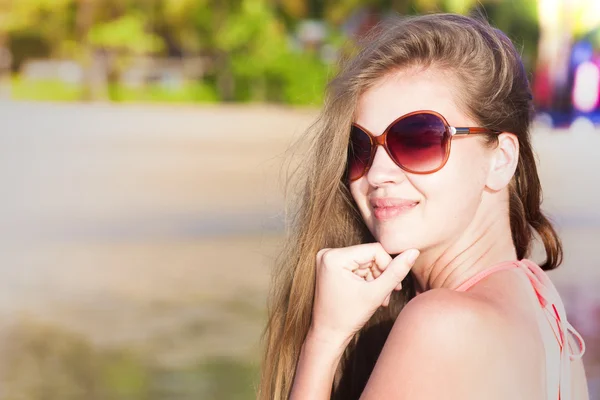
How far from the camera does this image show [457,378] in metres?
1.40

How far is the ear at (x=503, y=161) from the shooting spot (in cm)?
181

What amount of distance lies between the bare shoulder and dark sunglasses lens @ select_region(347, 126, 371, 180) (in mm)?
440

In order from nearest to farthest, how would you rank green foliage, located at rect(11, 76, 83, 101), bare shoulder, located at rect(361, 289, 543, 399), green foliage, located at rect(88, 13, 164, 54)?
bare shoulder, located at rect(361, 289, 543, 399) < green foliage, located at rect(11, 76, 83, 101) < green foliage, located at rect(88, 13, 164, 54)

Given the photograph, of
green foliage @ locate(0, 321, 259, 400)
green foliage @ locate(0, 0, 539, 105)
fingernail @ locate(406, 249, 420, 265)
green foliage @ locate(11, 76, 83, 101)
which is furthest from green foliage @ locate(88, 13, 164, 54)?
fingernail @ locate(406, 249, 420, 265)

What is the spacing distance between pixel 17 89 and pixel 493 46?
33.4 meters

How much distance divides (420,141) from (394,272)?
25 centimetres

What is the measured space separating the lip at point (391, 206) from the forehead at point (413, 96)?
14 cm

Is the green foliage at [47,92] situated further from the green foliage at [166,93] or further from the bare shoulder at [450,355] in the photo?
the bare shoulder at [450,355]

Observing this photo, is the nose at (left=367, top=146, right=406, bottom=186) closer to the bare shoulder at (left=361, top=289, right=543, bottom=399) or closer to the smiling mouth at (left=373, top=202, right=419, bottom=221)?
the smiling mouth at (left=373, top=202, right=419, bottom=221)

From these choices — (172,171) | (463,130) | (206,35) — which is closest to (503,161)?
(463,130)

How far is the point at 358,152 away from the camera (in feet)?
6.04

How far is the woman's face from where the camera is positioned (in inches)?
68.3

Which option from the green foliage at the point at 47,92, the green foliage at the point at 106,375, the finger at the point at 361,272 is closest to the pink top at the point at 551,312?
the finger at the point at 361,272

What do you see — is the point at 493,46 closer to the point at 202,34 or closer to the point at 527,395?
the point at 527,395
